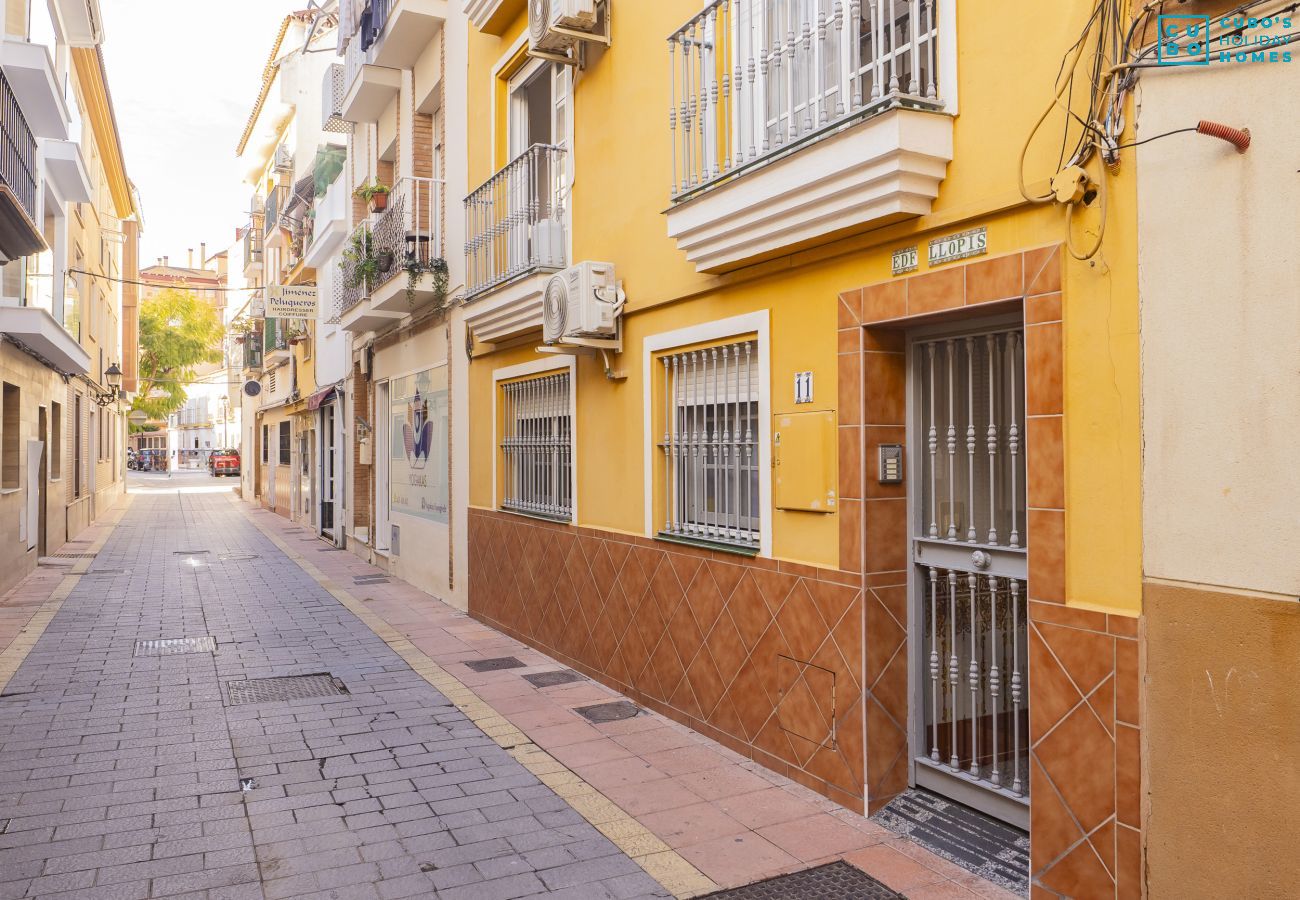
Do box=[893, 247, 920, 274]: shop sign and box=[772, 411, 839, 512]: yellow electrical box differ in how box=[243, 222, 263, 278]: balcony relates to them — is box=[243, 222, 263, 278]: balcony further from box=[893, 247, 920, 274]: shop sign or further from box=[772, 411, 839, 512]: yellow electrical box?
box=[893, 247, 920, 274]: shop sign

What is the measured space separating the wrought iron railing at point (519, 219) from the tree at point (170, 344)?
124 feet

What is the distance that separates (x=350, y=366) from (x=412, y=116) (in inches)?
232

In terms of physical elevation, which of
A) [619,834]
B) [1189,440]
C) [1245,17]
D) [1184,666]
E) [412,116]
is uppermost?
[412,116]

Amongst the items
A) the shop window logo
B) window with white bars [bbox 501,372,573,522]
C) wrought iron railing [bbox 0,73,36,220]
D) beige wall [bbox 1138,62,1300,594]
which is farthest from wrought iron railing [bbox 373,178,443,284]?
beige wall [bbox 1138,62,1300,594]

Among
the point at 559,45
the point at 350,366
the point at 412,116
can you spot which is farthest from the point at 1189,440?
the point at 350,366

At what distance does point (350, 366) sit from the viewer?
57.9 ft

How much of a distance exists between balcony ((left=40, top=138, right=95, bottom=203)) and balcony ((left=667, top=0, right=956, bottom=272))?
37.5ft

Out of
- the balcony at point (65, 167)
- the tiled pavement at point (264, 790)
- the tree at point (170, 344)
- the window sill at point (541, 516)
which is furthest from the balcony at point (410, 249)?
the tree at point (170, 344)

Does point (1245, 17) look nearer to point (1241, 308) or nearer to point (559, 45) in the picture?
point (1241, 308)

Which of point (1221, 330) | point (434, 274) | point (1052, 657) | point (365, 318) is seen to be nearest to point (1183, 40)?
point (1221, 330)

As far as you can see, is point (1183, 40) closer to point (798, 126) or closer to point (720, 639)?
point (798, 126)

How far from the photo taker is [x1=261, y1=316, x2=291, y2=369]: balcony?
25406 millimetres

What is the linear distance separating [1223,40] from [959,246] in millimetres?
1312

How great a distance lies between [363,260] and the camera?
1353cm
